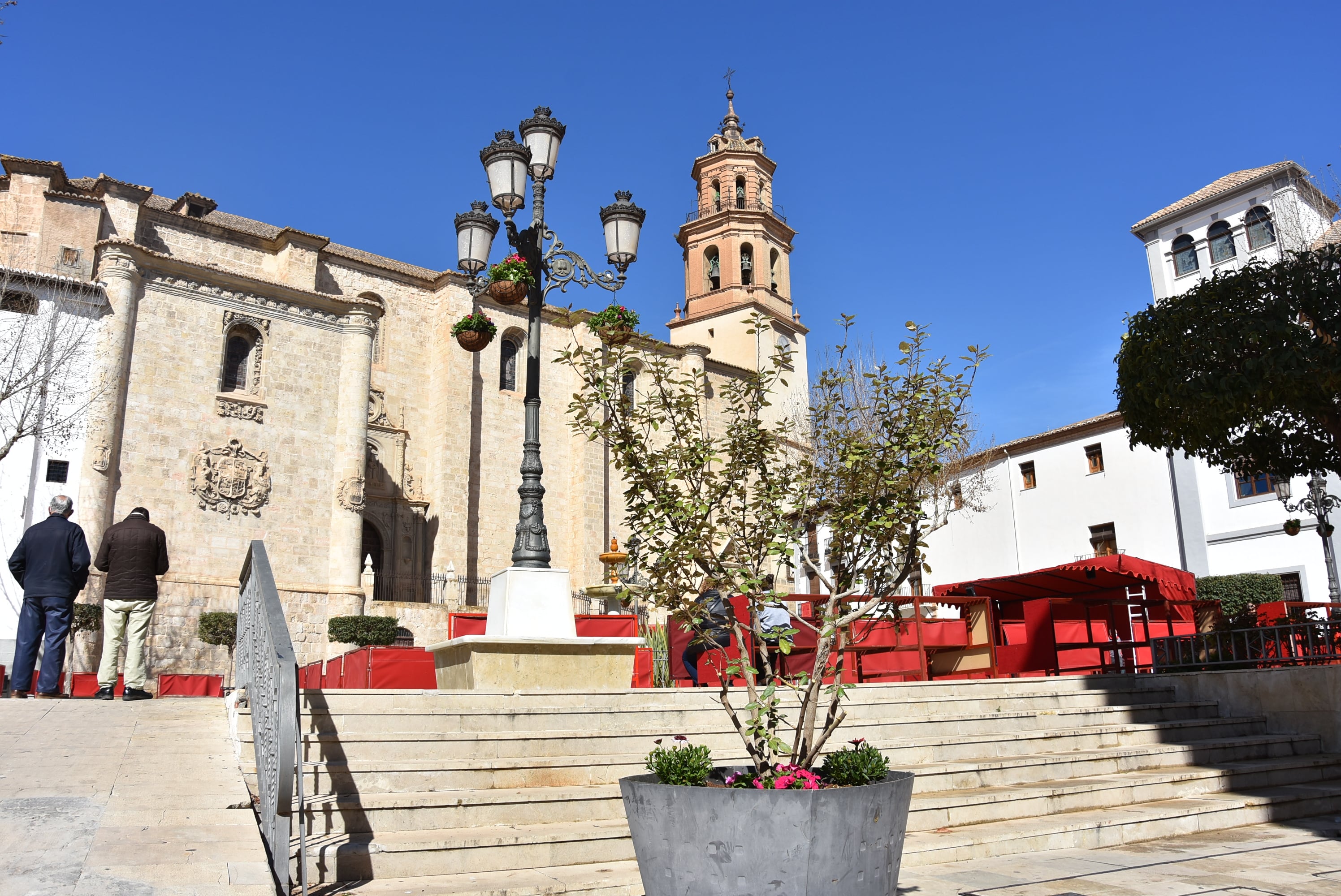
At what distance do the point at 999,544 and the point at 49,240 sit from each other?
29.1 meters

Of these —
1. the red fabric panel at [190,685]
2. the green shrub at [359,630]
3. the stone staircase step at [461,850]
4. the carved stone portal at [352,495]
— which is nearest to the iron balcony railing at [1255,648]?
the stone staircase step at [461,850]

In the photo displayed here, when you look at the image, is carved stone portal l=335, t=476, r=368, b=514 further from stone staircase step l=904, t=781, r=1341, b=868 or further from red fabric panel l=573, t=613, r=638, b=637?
stone staircase step l=904, t=781, r=1341, b=868

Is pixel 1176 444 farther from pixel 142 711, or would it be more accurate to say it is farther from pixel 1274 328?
pixel 142 711

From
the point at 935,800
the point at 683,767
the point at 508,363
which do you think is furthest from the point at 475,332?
the point at 508,363

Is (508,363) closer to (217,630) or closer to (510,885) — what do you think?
(217,630)

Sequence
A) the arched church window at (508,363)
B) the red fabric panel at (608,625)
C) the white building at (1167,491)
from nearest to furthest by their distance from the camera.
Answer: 1. the red fabric panel at (608,625)
2. the white building at (1167,491)
3. the arched church window at (508,363)

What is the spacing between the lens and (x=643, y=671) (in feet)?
34.9

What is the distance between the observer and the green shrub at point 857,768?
11.8 ft

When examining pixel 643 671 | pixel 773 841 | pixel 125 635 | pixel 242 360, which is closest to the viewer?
pixel 773 841

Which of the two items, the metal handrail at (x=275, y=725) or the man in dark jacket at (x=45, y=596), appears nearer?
the metal handrail at (x=275, y=725)

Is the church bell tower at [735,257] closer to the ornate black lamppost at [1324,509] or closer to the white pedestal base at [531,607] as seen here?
the ornate black lamppost at [1324,509]

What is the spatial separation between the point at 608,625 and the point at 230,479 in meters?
11.8

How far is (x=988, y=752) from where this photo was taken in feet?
22.2

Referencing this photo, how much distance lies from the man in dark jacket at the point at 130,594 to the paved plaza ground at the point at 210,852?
213 cm
